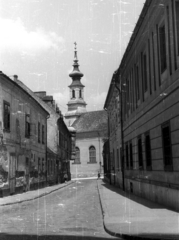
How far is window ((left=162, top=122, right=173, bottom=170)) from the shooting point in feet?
35.8

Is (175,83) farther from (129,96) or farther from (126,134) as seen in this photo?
(126,134)

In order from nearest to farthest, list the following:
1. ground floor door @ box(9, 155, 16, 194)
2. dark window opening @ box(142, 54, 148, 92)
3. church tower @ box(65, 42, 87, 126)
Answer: dark window opening @ box(142, 54, 148, 92), ground floor door @ box(9, 155, 16, 194), church tower @ box(65, 42, 87, 126)

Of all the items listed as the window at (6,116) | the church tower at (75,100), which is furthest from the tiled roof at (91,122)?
the window at (6,116)

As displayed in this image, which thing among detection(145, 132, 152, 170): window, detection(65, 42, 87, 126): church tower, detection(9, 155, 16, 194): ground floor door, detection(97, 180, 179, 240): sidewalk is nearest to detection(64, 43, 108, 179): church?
detection(65, 42, 87, 126): church tower

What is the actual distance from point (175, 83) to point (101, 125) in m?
57.2

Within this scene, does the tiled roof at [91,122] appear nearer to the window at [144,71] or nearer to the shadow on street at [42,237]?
the window at [144,71]

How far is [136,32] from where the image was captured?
48.5 ft

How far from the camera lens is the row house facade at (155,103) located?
10430 mm

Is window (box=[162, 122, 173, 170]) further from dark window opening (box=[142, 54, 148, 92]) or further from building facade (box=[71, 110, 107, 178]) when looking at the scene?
building facade (box=[71, 110, 107, 178])

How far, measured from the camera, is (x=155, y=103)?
41.3 ft

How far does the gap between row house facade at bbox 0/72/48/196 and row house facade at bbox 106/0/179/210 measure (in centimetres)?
680

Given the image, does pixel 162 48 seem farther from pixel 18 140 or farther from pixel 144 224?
pixel 18 140

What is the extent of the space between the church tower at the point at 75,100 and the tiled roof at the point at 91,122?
457cm

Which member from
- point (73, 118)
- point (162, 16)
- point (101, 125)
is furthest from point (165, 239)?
point (73, 118)
